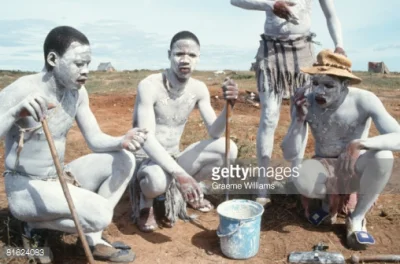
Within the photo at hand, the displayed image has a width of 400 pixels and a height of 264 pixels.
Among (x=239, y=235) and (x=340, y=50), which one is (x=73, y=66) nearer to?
(x=239, y=235)

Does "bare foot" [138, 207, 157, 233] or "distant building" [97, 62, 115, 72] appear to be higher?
"distant building" [97, 62, 115, 72]

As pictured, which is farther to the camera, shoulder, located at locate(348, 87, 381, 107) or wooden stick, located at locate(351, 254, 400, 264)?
shoulder, located at locate(348, 87, 381, 107)

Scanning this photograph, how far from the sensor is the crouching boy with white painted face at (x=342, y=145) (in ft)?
10.6

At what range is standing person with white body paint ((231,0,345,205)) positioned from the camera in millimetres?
3855

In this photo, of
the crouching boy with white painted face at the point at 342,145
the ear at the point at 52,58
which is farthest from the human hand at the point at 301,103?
the ear at the point at 52,58

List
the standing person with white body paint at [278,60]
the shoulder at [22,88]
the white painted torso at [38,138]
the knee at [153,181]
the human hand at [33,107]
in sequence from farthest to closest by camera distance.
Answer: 1. the standing person with white body paint at [278,60]
2. the knee at [153,181]
3. the white painted torso at [38,138]
4. the shoulder at [22,88]
5. the human hand at [33,107]

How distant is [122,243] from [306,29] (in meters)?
2.57

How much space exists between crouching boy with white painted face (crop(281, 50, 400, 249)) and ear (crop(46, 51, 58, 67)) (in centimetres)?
186

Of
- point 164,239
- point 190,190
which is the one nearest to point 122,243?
point 164,239

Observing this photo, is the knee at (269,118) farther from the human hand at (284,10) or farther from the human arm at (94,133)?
the human arm at (94,133)

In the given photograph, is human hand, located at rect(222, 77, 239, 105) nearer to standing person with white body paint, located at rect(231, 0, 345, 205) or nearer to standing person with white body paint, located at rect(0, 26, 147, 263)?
standing person with white body paint, located at rect(231, 0, 345, 205)

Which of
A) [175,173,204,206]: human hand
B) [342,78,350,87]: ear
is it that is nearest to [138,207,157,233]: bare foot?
[175,173,204,206]: human hand

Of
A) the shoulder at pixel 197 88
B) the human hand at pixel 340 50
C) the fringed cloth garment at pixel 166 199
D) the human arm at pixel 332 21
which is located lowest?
the fringed cloth garment at pixel 166 199

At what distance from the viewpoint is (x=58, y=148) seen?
3041 millimetres
